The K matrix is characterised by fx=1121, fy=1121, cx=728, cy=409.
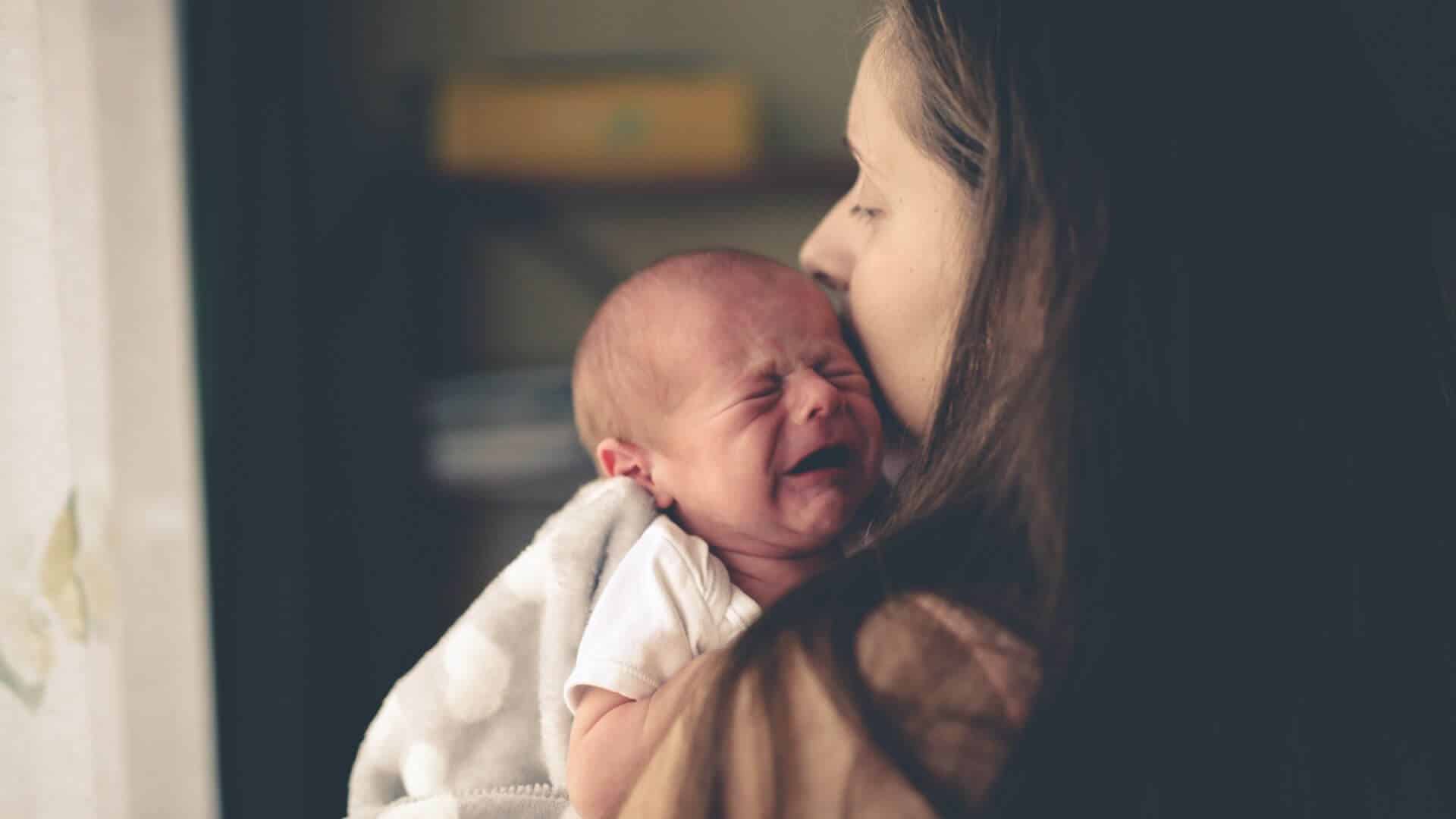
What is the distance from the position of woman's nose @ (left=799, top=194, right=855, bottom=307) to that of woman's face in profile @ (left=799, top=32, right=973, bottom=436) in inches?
0.7

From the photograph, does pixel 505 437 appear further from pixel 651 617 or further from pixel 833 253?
pixel 651 617

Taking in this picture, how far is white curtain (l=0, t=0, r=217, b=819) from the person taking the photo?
0.77 m

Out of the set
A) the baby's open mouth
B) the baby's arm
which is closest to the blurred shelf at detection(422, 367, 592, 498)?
the baby's open mouth

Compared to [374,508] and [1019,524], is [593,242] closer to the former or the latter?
[374,508]

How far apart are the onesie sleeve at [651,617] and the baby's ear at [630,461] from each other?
0.09 metres

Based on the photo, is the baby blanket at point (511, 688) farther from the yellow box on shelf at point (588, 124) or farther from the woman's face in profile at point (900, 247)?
the yellow box on shelf at point (588, 124)

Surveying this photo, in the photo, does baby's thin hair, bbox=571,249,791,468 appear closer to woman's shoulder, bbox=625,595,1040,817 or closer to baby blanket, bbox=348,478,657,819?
baby blanket, bbox=348,478,657,819

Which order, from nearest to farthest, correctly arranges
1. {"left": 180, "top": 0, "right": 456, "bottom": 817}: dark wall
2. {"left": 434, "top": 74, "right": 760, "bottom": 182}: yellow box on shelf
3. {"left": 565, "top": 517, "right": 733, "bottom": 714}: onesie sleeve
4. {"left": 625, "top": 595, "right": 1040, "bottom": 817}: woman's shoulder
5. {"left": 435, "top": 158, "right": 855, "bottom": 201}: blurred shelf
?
{"left": 625, "top": 595, "right": 1040, "bottom": 817}: woman's shoulder
{"left": 565, "top": 517, "right": 733, "bottom": 714}: onesie sleeve
{"left": 180, "top": 0, "right": 456, "bottom": 817}: dark wall
{"left": 435, "top": 158, "right": 855, "bottom": 201}: blurred shelf
{"left": 434, "top": 74, "right": 760, "bottom": 182}: yellow box on shelf

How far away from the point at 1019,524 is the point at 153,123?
1061 mm

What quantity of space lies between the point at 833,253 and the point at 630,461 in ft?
0.75

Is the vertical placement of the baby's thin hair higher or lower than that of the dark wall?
higher

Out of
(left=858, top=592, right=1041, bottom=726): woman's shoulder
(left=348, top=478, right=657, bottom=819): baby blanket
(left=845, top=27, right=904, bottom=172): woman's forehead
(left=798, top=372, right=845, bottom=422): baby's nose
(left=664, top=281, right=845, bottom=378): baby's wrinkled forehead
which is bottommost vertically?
(left=348, top=478, right=657, bottom=819): baby blanket

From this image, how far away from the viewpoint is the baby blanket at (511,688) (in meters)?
0.79

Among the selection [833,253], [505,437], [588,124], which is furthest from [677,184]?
[833,253]
